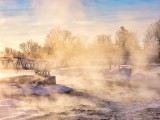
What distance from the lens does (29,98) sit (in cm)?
2189

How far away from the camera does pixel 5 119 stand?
14320mm

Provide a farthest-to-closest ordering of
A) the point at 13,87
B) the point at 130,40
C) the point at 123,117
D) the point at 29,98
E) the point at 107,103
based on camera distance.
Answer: the point at 130,40, the point at 13,87, the point at 29,98, the point at 107,103, the point at 123,117

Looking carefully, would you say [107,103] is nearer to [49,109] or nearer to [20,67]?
[49,109]

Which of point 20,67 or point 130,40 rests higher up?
point 130,40

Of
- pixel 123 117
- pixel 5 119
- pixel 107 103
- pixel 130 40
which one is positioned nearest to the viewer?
pixel 5 119

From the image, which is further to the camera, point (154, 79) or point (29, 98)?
point (154, 79)

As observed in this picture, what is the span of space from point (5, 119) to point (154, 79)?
29223 mm

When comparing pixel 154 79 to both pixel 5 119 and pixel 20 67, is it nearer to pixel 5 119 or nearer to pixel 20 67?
pixel 20 67

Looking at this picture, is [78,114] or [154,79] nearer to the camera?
[78,114]

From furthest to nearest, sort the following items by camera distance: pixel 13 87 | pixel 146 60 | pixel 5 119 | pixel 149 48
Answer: pixel 149 48 → pixel 146 60 → pixel 13 87 → pixel 5 119

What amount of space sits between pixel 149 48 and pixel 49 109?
55057mm

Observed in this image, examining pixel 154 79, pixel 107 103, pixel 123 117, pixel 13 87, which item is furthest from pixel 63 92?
pixel 154 79

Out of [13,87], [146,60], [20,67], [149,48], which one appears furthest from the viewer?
[149,48]

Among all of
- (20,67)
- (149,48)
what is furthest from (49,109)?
(149,48)
